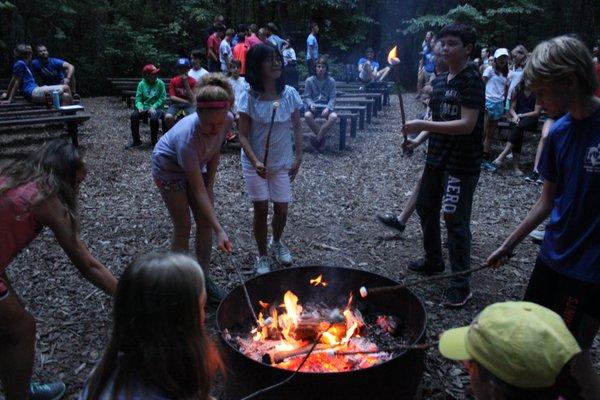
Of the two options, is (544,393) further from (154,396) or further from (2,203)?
(2,203)

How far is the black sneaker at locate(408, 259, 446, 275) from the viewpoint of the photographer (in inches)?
190

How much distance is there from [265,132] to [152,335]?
9.92ft

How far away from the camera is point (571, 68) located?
228 cm

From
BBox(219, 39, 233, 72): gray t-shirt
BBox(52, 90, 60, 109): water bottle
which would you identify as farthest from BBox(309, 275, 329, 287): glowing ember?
BBox(219, 39, 233, 72): gray t-shirt

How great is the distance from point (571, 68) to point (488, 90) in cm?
771

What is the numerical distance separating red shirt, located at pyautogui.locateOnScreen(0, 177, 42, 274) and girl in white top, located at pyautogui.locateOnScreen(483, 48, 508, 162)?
830cm

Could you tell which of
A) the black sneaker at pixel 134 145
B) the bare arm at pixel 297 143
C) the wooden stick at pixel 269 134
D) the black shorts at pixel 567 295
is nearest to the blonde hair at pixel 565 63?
the black shorts at pixel 567 295

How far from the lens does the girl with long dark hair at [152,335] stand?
1663 mm

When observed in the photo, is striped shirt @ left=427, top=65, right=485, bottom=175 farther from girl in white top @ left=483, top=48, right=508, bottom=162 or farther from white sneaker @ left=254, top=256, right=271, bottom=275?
girl in white top @ left=483, top=48, right=508, bottom=162

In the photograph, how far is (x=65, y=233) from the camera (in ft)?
8.16

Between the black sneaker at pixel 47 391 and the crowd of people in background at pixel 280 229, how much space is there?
11 millimetres

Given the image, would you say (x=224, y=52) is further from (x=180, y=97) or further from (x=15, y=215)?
(x=15, y=215)

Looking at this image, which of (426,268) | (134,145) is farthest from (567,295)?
(134,145)

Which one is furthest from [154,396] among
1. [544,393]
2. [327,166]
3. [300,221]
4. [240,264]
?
[327,166]
